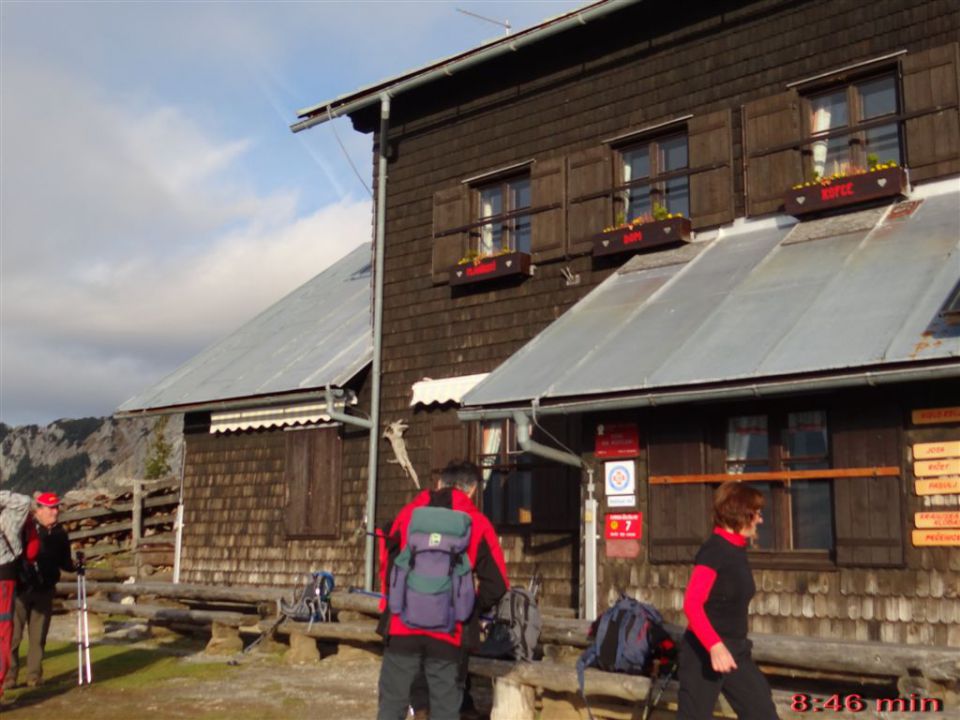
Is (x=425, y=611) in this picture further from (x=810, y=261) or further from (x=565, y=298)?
(x=565, y=298)

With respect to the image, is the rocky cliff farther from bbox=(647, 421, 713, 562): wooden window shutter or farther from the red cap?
bbox=(647, 421, 713, 562): wooden window shutter

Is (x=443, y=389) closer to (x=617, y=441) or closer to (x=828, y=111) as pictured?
(x=617, y=441)

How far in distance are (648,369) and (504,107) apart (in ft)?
19.2

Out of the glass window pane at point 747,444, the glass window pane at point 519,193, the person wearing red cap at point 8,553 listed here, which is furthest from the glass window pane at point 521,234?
the person wearing red cap at point 8,553

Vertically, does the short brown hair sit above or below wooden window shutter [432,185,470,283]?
below

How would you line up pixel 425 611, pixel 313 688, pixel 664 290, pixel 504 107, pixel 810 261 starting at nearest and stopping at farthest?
pixel 425 611, pixel 313 688, pixel 810 261, pixel 664 290, pixel 504 107

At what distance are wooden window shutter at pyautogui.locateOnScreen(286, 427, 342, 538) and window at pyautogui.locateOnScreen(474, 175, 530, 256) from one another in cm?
376

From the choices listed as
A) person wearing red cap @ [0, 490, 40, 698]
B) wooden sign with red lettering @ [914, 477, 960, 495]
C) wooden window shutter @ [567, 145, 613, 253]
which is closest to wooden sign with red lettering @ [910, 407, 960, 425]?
wooden sign with red lettering @ [914, 477, 960, 495]

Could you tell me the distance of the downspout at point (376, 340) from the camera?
1504 cm

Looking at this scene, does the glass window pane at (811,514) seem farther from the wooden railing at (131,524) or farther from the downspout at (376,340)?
the wooden railing at (131,524)

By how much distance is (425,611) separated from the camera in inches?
239

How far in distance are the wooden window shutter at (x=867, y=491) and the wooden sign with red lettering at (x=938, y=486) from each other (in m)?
0.17

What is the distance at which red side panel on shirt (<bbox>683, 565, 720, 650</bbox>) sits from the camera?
18.0 ft

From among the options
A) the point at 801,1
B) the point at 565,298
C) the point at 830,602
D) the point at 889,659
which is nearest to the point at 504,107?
the point at 565,298
